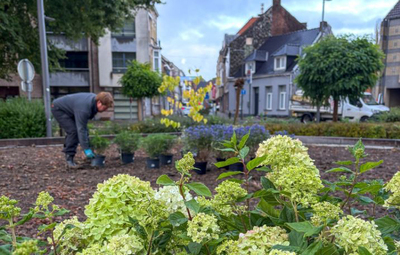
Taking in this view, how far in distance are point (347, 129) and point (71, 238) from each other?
9371 millimetres

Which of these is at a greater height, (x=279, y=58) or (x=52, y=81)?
(x=279, y=58)

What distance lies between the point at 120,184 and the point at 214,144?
3.70 metres

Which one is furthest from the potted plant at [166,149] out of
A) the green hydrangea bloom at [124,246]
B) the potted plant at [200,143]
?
the green hydrangea bloom at [124,246]

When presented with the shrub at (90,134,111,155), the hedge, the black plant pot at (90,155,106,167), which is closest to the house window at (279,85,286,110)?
the hedge

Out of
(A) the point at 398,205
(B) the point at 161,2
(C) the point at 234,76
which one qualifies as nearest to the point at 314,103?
(B) the point at 161,2

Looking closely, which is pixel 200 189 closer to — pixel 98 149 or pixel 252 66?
pixel 98 149

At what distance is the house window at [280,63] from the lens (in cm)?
2362

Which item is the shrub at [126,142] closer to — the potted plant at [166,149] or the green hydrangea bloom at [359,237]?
the potted plant at [166,149]

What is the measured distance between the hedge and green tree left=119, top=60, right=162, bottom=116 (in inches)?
495

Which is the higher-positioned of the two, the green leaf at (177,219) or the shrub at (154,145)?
the green leaf at (177,219)

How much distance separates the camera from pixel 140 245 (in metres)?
0.87

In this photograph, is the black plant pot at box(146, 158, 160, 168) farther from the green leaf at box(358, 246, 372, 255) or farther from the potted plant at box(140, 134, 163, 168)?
the green leaf at box(358, 246, 372, 255)

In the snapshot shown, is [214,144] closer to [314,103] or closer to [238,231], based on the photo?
[238,231]

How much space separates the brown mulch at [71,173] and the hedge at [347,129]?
1.95m
